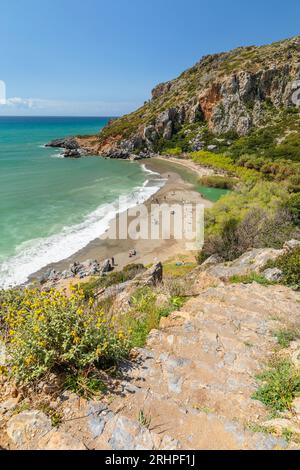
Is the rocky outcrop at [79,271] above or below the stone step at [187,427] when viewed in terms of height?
below

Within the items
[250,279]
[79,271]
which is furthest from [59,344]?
[79,271]

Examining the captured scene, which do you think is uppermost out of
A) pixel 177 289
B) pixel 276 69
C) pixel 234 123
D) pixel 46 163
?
pixel 276 69

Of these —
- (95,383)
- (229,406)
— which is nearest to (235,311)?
(229,406)

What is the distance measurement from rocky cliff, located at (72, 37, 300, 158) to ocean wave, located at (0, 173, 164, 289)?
46.1m

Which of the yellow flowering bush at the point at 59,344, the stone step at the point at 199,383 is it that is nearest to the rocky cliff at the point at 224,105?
the stone step at the point at 199,383

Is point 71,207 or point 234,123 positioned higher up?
point 234,123

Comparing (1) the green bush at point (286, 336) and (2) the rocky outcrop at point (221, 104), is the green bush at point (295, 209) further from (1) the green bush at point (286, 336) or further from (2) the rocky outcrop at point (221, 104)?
(2) the rocky outcrop at point (221, 104)

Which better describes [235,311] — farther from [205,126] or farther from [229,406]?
[205,126]

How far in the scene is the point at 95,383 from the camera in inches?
149

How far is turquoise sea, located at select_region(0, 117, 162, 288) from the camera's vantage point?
23969 mm

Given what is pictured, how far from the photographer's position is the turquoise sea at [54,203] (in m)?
24.0

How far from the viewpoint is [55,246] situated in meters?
25.5

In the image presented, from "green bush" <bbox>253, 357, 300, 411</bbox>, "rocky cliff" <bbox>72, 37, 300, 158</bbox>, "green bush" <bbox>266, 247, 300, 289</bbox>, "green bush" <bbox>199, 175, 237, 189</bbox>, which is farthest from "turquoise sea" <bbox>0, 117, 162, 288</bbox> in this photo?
"green bush" <bbox>253, 357, 300, 411</bbox>
